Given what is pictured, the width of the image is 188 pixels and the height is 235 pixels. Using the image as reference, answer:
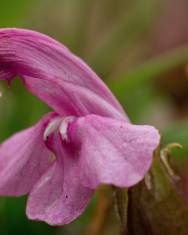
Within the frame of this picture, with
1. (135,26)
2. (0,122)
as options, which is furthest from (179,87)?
(0,122)

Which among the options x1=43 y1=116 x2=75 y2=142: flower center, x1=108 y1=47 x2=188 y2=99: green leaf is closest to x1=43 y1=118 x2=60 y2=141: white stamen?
x1=43 y1=116 x2=75 y2=142: flower center

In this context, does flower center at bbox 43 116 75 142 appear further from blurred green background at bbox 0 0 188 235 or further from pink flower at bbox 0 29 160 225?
blurred green background at bbox 0 0 188 235

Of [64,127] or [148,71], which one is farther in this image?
[148,71]

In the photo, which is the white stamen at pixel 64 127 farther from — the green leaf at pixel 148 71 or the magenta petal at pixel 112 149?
the green leaf at pixel 148 71

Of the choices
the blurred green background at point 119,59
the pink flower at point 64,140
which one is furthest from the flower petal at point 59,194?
the blurred green background at point 119,59

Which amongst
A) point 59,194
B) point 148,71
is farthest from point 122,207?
point 148,71

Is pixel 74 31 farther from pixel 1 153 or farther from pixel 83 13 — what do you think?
pixel 1 153

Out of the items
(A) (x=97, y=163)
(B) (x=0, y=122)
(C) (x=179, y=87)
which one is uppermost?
(A) (x=97, y=163)

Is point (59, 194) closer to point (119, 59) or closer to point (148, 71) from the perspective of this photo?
point (148, 71)
